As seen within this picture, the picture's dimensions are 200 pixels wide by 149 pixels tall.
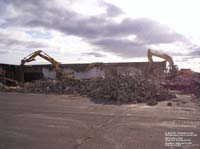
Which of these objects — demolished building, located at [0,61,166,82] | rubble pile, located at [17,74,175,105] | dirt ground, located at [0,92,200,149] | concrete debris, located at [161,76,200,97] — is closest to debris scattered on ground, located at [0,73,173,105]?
rubble pile, located at [17,74,175,105]

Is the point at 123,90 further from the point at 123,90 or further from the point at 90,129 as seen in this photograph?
the point at 90,129

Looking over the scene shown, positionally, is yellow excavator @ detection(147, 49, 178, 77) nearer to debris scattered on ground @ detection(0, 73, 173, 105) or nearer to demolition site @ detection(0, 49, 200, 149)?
demolition site @ detection(0, 49, 200, 149)

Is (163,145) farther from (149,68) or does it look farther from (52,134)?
(149,68)

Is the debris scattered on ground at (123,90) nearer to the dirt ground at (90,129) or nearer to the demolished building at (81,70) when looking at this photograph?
the dirt ground at (90,129)

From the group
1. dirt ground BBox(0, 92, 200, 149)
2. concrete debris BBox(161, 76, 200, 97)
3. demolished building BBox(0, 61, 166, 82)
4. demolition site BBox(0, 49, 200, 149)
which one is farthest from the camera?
demolished building BBox(0, 61, 166, 82)

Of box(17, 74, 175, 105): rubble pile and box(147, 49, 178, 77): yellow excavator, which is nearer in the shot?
box(17, 74, 175, 105): rubble pile

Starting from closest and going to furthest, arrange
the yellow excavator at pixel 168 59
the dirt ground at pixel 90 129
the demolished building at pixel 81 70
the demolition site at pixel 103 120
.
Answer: the dirt ground at pixel 90 129 → the demolition site at pixel 103 120 → the yellow excavator at pixel 168 59 → the demolished building at pixel 81 70

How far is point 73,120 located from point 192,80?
19526mm

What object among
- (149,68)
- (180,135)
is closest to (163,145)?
(180,135)

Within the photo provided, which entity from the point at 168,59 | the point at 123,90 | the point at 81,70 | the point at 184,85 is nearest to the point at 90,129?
the point at 123,90

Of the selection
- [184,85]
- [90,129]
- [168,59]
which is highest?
[168,59]

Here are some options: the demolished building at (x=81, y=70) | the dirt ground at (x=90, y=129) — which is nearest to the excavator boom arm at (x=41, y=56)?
the demolished building at (x=81, y=70)

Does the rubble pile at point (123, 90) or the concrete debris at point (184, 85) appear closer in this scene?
the rubble pile at point (123, 90)

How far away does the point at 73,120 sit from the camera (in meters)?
11.7
